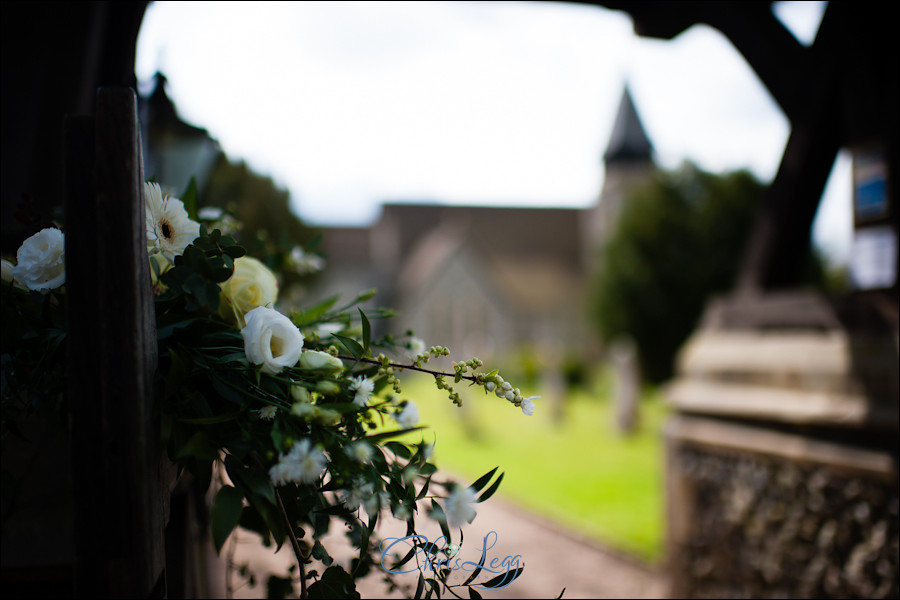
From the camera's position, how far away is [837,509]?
2656 millimetres

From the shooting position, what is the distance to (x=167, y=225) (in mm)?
956

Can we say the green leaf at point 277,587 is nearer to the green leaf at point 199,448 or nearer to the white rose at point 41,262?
the green leaf at point 199,448

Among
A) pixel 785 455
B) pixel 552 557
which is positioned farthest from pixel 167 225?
pixel 552 557

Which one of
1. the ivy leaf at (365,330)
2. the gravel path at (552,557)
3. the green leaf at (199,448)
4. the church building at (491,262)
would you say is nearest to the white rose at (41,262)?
the green leaf at (199,448)

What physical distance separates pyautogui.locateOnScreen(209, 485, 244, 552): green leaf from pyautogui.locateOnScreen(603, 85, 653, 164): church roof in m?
27.2

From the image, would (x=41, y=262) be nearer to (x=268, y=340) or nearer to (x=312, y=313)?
(x=268, y=340)

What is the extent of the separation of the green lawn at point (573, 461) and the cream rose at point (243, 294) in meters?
3.08

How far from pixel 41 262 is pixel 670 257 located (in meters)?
16.3

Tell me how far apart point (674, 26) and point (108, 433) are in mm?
2832

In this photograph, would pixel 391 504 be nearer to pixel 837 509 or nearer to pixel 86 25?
pixel 86 25

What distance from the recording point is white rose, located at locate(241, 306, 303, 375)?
85 centimetres

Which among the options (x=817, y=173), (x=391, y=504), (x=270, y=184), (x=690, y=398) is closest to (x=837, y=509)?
(x=690, y=398)

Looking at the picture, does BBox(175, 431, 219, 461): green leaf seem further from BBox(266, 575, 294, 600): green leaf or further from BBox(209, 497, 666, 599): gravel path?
BBox(209, 497, 666, 599): gravel path

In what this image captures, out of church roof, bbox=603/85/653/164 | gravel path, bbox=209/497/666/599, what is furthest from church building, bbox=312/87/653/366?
gravel path, bbox=209/497/666/599
